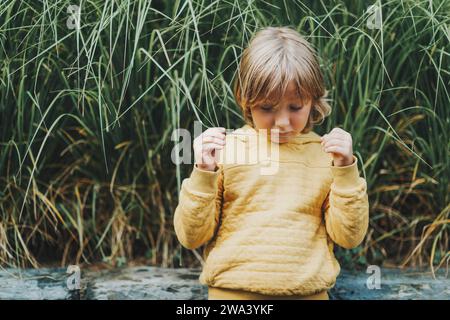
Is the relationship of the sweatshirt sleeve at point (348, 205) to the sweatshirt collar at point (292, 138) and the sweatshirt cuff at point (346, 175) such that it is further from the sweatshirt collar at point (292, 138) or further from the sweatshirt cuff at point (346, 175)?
the sweatshirt collar at point (292, 138)

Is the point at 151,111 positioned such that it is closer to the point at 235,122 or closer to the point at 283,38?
the point at 235,122

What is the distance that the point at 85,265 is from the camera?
2.02 meters

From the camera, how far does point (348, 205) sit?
143 cm

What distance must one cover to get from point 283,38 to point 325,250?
44 centimetres

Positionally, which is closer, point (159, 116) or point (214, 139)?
point (214, 139)

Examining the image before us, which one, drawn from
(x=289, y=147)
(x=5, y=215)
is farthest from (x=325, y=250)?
(x=5, y=215)

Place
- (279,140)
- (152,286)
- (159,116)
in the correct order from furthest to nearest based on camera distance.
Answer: (159,116) → (152,286) → (279,140)

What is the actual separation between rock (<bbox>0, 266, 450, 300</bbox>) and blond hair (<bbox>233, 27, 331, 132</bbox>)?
540 millimetres

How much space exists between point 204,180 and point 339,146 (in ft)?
0.87

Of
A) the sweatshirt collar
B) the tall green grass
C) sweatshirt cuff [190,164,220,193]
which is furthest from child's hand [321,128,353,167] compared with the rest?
the tall green grass

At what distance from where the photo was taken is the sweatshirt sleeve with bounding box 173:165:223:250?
1423mm

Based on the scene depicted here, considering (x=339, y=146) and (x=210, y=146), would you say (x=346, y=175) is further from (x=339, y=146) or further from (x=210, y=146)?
(x=210, y=146)

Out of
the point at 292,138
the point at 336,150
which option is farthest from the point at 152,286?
the point at 336,150
